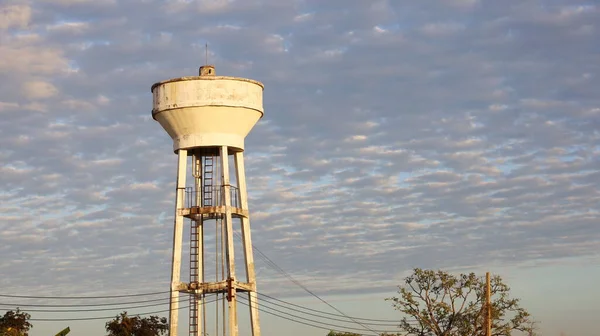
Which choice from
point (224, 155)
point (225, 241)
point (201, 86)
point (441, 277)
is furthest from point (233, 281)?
point (441, 277)

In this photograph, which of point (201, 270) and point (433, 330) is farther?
point (433, 330)

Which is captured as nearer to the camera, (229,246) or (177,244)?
(229,246)

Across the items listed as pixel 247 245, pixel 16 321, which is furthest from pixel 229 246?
pixel 16 321

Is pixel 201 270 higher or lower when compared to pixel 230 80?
lower

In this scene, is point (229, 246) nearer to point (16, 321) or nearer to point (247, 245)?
point (247, 245)

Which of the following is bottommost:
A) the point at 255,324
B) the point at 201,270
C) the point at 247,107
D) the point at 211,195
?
the point at 255,324

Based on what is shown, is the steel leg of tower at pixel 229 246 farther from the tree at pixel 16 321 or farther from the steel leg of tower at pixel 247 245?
the tree at pixel 16 321

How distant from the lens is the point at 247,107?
48.7 metres

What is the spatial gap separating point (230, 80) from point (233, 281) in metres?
9.53

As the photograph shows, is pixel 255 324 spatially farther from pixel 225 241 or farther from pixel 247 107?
pixel 247 107

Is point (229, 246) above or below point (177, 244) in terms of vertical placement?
below

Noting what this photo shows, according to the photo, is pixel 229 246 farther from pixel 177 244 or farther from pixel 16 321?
pixel 16 321

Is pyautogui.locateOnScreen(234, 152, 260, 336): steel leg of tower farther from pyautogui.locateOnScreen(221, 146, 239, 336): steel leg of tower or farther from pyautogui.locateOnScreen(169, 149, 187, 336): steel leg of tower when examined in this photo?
pyautogui.locateOnScreen(169, 149, 187, 336): steel leg of tower

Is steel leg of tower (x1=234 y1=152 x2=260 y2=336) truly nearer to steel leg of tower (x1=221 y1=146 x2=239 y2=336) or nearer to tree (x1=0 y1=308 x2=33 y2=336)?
steel leg of tower (x1=221 y1=146 x2=239 y2=336)
